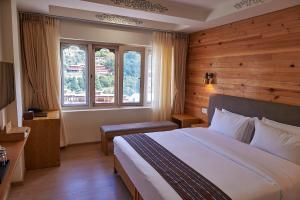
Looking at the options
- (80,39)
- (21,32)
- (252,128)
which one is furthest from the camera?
(80,39)

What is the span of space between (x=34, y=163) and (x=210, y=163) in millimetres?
2560

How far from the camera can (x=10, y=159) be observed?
171 cm

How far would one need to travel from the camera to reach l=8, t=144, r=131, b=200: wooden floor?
2.42 metres

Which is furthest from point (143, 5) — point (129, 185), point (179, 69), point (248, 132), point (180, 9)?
point (129, 185)

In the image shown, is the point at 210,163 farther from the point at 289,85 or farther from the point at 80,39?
the point at 80,39

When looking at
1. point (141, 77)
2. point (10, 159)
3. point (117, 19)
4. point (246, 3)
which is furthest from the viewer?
point (141, 77)

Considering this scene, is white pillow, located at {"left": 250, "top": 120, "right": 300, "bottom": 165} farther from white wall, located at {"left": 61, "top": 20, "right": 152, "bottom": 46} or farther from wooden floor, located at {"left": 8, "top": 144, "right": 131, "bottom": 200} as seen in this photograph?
white wall, located at {"left": 61, "top": 20, "right": 152, "bottom": 46}

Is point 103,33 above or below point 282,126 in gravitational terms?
above

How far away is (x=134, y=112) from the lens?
444 centimetres

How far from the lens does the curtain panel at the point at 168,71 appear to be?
434 cm

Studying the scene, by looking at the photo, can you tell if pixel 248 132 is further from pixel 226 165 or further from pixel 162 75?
pixel 162 75

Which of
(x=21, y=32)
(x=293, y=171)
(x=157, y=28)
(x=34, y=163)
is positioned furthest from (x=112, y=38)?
(x=293, y=171)

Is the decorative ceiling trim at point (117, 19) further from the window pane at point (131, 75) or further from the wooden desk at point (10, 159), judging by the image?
the wooden desk at point (10, 159)

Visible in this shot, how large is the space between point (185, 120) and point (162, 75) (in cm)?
108
